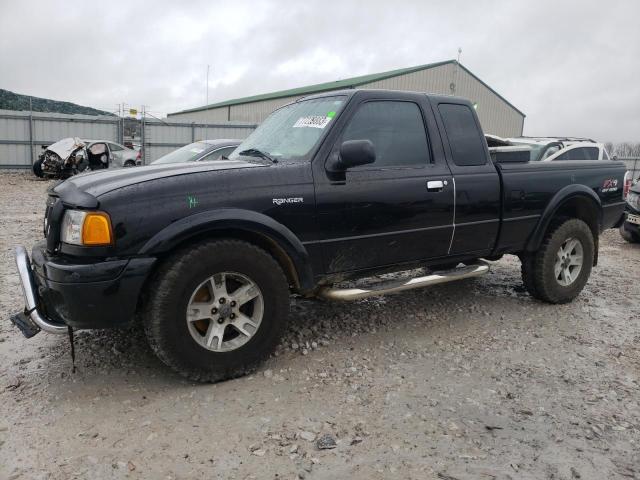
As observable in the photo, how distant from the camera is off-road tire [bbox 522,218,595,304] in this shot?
15.9ft

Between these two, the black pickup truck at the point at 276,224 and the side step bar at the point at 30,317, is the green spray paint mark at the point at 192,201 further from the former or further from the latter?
the side step bar at the point at 30,317

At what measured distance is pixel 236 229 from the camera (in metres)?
3.21

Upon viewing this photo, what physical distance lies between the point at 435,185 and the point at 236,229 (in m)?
1.67

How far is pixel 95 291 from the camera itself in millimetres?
2816

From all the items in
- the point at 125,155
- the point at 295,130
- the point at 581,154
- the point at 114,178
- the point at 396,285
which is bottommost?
the point at 396,285

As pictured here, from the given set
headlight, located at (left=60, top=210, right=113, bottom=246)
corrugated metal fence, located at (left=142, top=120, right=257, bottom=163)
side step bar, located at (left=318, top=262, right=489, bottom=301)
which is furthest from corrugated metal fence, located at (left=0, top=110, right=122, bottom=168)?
side step bar, located at (left=318, top=262, right=489, bottom=301)

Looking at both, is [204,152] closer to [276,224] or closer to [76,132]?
[276,224]

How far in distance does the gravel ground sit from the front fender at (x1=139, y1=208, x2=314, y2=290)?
0.74 metres

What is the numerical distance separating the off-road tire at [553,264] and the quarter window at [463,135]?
117 cm

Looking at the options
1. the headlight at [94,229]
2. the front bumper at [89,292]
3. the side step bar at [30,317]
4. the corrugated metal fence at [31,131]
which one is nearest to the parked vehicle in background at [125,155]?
the corrugated metal fence at [31,131]

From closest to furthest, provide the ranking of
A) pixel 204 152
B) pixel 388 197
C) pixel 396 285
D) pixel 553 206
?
1. pixel 388 197
2. pixel 396 285
3. pixel 553 206
4. pixel 204 152

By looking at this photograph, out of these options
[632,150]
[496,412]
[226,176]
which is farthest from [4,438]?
[632,150]

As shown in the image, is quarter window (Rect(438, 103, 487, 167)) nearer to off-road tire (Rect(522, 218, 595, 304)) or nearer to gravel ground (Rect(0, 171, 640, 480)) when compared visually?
off-road tire (Rect(522, 218, 595, 304))

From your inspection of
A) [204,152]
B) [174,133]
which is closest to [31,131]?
[174,133]
